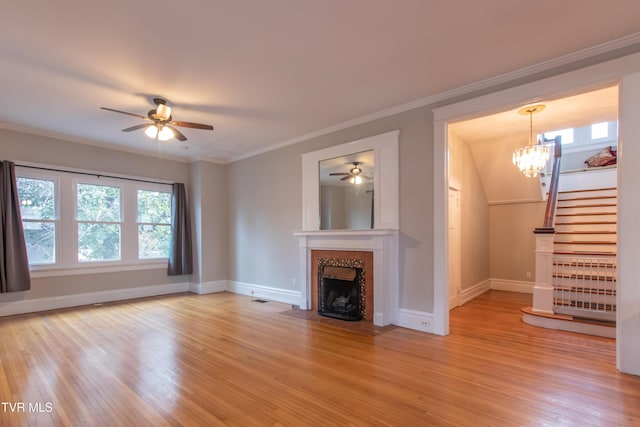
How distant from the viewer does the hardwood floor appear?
2113 millimetres

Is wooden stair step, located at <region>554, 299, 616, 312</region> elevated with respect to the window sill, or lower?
lower

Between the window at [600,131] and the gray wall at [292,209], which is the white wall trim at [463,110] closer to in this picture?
the gray wall at [292,209]

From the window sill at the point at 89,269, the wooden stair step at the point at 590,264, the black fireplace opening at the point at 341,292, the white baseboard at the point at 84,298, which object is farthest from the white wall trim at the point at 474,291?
the window sill at the point at 89,269

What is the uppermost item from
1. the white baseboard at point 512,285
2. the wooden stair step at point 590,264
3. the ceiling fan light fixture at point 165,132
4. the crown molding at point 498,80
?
the crown molding at point 498,80

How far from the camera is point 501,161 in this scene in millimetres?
6047

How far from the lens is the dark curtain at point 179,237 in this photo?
640cm

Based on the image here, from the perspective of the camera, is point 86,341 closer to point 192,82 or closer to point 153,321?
point 153,321

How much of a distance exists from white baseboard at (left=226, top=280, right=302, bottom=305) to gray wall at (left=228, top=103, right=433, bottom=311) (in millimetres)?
98

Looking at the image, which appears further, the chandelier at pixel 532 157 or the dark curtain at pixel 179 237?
the dark curtain at pixel 179 237

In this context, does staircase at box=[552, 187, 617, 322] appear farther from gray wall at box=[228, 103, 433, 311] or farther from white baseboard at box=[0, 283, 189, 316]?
white baseboard at box=[0, 283, 189, 316]

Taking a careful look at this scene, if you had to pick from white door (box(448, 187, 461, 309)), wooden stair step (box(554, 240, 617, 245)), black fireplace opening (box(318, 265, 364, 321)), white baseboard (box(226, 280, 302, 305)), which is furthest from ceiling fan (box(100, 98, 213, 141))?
wooden stair step (box(554, 240, 617, 245))

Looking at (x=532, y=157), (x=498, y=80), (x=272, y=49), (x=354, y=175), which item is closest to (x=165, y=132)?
(x=272, y=49)

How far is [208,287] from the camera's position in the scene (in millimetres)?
6523

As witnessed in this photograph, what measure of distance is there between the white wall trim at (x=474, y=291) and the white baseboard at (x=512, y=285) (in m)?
0.14
